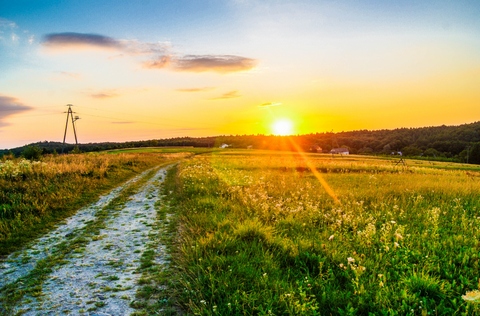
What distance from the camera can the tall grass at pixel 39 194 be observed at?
923 centimetres

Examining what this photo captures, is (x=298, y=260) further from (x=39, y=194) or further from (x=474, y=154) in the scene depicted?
(x=474, y=154)

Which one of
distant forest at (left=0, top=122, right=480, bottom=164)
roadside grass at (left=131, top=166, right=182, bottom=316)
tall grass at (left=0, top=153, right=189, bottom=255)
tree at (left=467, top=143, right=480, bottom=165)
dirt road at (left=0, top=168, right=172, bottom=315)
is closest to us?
roadside grass at (left=131, top=166, right=182, bottom=316)

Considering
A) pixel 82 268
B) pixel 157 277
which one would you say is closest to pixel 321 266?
pixel 157 277

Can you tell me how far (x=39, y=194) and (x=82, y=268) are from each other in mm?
8456

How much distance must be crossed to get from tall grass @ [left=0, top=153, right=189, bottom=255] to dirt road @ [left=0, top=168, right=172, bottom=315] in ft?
2.93

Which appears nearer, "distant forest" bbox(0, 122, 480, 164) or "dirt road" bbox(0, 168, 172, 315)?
"dirt road" bbox(0, 168, 172, 315)

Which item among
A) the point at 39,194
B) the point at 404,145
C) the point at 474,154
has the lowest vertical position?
the point at 474,154

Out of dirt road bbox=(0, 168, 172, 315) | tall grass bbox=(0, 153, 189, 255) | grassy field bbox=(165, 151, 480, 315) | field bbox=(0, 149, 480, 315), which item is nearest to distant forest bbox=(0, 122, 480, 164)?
tall grass bbox=(0, 153, 189, 255)

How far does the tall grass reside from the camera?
9234 mm

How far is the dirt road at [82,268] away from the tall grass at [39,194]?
89 centimetres

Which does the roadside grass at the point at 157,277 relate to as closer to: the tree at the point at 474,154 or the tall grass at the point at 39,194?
the tall grass at the point at 39,194

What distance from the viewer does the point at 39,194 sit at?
12844 mm

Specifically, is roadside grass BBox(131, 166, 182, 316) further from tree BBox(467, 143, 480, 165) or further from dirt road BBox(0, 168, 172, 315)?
tree BBox(467, 143, 480, 165)

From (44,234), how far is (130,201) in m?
5.26
